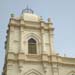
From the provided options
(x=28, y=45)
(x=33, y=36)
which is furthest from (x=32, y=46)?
(x=33, y=36)

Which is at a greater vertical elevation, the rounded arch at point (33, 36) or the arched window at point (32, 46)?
the rounded arch at point (33, 36)

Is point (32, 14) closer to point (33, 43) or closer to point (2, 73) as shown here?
point (33, 43)

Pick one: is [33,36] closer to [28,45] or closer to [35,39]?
[35,39]

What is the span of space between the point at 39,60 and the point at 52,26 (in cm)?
524

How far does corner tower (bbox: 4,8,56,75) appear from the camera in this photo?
99.8ft

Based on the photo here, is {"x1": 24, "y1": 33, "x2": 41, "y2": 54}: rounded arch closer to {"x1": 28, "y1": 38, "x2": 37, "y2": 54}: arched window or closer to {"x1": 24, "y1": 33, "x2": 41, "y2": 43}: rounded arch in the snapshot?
{"x1": 24, "y1": 33, "x2": 41, "y2": 43}: rounded arch

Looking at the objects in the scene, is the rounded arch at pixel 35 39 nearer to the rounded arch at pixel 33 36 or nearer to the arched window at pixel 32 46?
the rounded arch at pixel 33 36

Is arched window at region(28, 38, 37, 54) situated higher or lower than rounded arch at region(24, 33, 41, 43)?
lower

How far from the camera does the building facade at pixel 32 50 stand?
100 ft

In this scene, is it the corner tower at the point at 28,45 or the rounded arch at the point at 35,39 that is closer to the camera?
the corner tower at the point at 28,45

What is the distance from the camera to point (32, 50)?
32.5 m

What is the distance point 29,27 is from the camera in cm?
3356

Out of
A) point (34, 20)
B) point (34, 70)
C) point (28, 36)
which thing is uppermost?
point (34, 20)

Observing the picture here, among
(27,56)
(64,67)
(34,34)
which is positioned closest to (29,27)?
(34,34)
